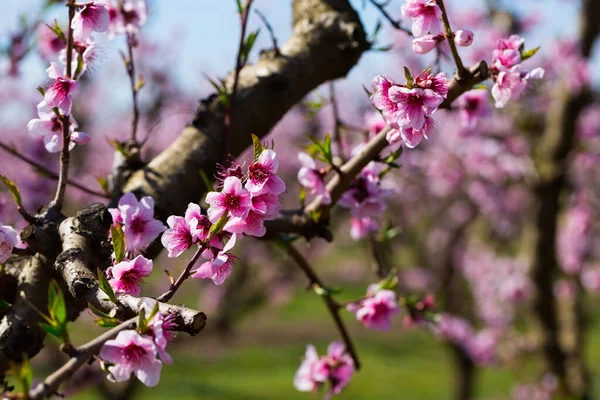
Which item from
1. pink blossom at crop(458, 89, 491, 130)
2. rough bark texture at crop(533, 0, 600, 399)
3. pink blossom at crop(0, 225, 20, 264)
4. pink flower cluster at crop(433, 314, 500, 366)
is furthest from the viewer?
Answer: pink flower cluster at crop(433, 314, 500, 366)

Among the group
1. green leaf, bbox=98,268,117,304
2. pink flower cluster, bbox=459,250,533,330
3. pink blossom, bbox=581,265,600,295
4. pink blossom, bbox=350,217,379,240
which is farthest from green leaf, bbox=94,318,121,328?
pink blossom, bbox=581,265,600,295

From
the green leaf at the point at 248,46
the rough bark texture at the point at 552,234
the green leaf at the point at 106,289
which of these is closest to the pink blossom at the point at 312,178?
the green leaf at the point at 248,46

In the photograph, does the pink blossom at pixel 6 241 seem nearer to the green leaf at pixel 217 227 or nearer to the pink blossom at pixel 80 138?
the pink blossom at pixel 80 138

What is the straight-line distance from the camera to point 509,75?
1405 millimetres

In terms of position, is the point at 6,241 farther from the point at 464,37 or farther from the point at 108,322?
the point at 464,37

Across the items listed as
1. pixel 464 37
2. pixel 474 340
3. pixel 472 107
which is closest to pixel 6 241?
pixel 464 37

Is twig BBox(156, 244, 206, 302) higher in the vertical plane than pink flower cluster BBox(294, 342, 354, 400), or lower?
higher

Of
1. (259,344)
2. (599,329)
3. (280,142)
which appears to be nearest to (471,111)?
(280,142)

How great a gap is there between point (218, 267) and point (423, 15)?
69cm

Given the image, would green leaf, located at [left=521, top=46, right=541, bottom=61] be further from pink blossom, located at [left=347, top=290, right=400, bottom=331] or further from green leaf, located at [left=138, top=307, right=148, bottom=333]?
green leaf, located at [left=138, top=307, right=148, bottom=333]

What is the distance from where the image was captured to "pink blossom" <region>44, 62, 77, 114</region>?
4.35 feet

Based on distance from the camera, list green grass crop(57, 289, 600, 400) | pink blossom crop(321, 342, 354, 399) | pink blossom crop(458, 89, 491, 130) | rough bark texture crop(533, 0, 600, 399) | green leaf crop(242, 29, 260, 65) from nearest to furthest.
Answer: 1. green leaf crop(242, 29, 260, 65)
2. pink blossom crop(458, 89, 491, 130)
3. pink blossom crop(321, 342, 354, 399)
4. rough bark texture crop(533, 0, 600, 399)
5. green grass crop(57, 289, 600, 400)

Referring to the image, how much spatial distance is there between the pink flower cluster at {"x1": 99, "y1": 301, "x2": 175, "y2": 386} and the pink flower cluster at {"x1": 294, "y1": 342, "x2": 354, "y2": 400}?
111 cm

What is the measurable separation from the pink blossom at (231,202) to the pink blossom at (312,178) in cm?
55
